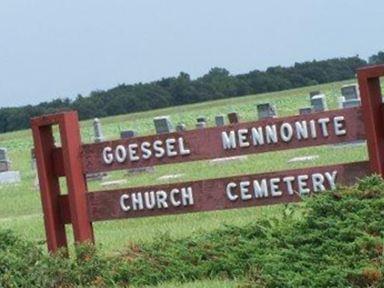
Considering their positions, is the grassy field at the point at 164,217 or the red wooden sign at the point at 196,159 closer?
the red wooden sign at the point at 196,159

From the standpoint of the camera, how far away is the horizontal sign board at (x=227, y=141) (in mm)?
10555

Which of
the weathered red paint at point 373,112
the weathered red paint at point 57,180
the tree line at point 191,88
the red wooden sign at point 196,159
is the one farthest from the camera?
the tree line at point 191,88

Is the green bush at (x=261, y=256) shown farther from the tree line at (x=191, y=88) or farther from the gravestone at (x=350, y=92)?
the tree line at (x=191, y=88)

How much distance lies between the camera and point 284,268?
8.31 m

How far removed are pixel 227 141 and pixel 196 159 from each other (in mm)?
354

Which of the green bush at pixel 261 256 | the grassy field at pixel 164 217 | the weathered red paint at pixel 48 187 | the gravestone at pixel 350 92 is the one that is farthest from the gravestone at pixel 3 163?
the green bush at pixel 261 256

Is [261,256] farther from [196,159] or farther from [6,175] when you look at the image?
[6,175]

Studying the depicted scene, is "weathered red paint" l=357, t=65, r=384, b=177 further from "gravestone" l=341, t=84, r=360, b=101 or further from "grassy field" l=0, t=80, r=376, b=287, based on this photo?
→ "gravestone" l=341, t=84, r=360, b=101

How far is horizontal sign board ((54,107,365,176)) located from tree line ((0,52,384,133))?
60.1 meters

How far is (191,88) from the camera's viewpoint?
7719 cm

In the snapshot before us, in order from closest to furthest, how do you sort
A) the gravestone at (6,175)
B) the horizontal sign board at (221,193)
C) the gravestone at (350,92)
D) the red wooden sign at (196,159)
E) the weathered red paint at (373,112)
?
the weathered red paint at (373,112) → the red wooden sign at (196,159) → the horizontal sign board at (221,193) → the gravestone at (350,92) → the gravestone at (6,175)

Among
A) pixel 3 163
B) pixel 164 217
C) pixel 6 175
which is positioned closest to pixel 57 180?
pixel 164 217

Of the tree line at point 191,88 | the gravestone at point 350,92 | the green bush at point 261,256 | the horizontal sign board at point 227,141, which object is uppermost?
the tree line at point 191,88

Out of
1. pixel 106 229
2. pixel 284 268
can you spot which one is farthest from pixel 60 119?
pixel 106 229
